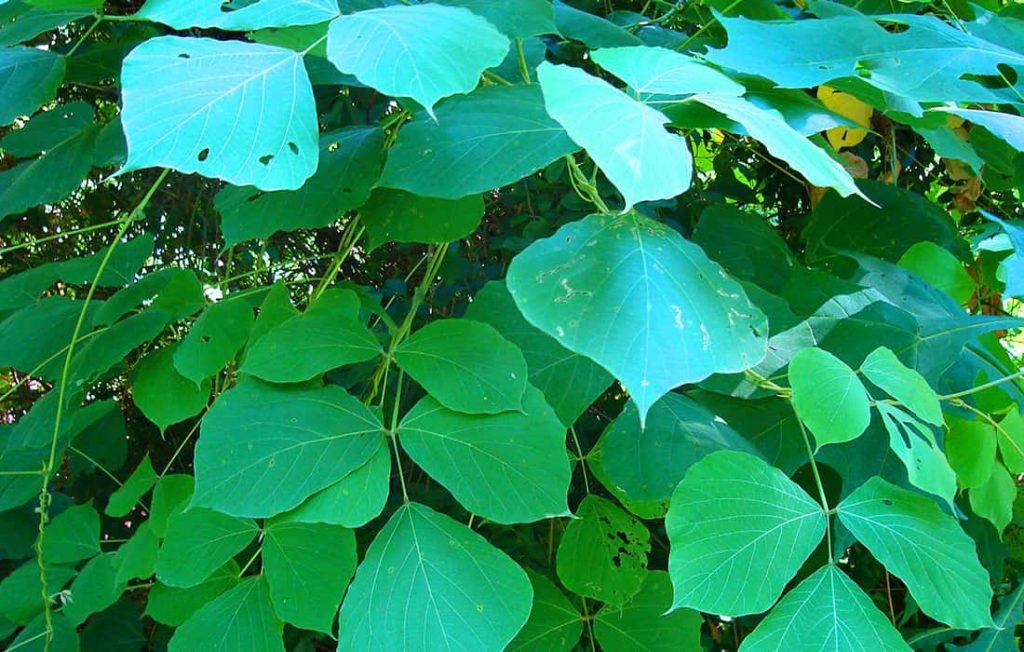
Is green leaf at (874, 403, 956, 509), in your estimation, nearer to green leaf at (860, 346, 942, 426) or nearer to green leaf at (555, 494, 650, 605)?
green leaf at (860, 346, 942, 426)

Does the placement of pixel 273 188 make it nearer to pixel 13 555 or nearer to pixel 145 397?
pixel 145 397

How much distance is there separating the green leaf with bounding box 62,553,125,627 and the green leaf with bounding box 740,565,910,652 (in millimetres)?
784

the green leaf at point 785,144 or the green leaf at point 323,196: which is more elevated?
the green leaf at point 785,144

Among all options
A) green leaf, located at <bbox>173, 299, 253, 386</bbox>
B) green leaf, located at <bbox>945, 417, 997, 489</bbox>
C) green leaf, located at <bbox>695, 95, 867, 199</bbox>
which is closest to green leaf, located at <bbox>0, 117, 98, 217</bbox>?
green leaf, located at <bbox>173, 299, 253, 386</bbox>

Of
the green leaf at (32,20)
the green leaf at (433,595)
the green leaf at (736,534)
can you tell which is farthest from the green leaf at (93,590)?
the green leaf at (736,534)

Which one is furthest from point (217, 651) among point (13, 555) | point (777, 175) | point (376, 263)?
point (777, 175)

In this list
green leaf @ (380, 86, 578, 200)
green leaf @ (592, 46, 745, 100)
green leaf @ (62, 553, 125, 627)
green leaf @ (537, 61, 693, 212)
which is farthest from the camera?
green leaf @ (62, 553, 125, 627)

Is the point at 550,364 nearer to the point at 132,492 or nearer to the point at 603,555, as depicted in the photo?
the point at 603,555

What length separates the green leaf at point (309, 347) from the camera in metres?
0.78

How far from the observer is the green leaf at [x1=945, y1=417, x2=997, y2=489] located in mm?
853

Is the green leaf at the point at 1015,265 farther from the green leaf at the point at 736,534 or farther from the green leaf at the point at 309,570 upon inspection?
the green leaf at the point at 309,570

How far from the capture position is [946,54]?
0.78 m

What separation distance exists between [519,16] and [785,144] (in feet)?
1.07

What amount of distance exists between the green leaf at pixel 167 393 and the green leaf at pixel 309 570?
23 centimetres
